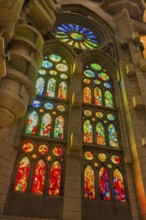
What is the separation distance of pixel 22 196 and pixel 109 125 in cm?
412

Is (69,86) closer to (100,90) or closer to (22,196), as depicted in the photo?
(100,90)

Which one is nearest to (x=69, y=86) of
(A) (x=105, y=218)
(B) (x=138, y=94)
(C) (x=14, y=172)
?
(B) (x=138, y=94)

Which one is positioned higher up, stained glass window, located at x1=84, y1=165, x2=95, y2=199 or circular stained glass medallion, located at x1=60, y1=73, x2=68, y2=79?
circular stained glass medallion, located at x1=60, y1=73, x2=68, y2=79

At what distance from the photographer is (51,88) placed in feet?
29.0

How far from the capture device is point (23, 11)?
683cm

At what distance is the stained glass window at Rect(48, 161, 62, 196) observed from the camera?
241 inches

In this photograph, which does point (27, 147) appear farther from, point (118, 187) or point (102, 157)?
point (118, 187)

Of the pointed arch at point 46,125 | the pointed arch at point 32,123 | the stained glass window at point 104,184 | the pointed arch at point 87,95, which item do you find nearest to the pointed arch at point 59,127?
the pointed arch at point 46,125

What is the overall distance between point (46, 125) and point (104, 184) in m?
2.74

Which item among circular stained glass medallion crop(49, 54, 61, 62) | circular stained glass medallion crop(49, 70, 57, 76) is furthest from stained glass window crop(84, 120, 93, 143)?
circular stained glass medallion crop(49, 54, 61, 62)

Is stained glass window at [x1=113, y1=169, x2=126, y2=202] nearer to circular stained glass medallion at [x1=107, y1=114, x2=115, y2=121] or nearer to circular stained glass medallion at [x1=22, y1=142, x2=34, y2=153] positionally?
circular stained glass medallion at [x1=107, y1=114, x2=115, y2=121]

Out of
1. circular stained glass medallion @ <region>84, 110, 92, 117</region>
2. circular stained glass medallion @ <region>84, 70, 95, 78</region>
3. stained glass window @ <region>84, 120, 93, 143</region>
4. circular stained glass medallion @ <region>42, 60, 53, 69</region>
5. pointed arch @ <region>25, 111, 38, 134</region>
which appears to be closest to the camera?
pointed arch @ <region>25, 111, 38, 134</region>

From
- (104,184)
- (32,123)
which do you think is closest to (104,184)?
(104,184)

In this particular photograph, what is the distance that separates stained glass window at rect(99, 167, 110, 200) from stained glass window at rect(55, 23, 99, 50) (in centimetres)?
694
